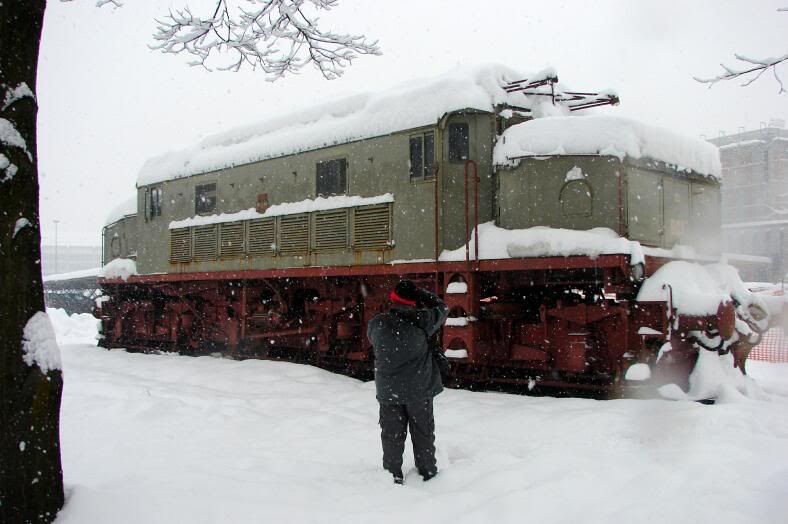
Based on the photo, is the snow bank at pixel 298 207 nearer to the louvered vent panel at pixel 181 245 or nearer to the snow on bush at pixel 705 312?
the louvered vent panel at pixel 181 245

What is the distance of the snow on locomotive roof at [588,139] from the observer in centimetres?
748

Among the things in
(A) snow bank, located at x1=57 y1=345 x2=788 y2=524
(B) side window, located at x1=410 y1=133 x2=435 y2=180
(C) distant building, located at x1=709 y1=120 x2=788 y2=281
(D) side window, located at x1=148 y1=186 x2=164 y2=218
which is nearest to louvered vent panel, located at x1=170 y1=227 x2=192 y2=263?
(D) side window, located at x1=148 y1=186 x2=164 y2=218

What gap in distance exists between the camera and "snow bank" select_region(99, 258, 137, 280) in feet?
47.0

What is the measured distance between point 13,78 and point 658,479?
472 centimetres

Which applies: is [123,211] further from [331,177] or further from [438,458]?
[438,458]

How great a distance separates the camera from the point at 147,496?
407 cm

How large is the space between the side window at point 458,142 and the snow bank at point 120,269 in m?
8.89

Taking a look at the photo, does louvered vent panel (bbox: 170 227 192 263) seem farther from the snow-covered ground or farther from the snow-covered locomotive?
the snow-covered ground

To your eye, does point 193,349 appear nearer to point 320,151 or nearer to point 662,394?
A: point 320,151

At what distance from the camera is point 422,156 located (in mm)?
8438

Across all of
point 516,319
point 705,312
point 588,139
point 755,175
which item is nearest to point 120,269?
point 516,319

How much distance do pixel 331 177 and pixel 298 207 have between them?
2.63ft

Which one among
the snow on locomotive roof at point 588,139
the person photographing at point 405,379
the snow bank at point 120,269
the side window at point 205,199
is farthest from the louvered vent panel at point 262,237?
the person photographing at point 405,379

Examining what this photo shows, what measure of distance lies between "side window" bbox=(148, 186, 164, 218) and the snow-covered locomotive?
306 centimetres
